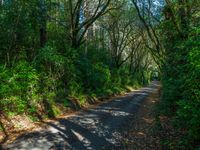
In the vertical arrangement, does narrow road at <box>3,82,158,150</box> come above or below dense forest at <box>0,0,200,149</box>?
below

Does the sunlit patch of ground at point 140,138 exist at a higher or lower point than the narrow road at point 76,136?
lower

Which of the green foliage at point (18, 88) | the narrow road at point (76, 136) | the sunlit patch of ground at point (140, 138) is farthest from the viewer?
the green foliage at point (18, 88)

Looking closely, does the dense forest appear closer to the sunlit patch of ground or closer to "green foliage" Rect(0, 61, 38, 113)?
"green foliage" Rect(0, 61, 38, 113)

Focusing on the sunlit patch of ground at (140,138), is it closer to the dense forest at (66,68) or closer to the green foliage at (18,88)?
the dense forest at (66,68)

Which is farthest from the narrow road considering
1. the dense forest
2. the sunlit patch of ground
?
the dense forest

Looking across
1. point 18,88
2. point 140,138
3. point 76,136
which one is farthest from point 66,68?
point 140,138

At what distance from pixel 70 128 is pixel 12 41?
7.14 metres

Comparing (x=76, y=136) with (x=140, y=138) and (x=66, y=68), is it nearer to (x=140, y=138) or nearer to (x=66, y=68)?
(x=140, y=138)

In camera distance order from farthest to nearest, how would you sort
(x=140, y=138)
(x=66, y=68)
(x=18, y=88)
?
(x=66, y=68) → (x=18, y=88) → (x=140, y=138)

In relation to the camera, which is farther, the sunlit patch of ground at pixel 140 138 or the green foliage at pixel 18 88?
the green foliage at pixel 18 88

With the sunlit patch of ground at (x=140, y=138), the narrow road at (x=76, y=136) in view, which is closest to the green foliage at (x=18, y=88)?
the narrow road at (x=76, y=136)

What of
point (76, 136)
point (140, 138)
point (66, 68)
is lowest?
point (140, 138)

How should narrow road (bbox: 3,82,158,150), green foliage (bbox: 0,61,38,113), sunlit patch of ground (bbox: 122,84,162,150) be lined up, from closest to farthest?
1. narrow road (bbox: 3,82,158,150)
2. sunlit patch of ground (bbox: 122,84,162,150)
3. green foliage (bbox: 0,61,38,113)

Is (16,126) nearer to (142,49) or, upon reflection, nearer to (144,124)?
(144,124)
